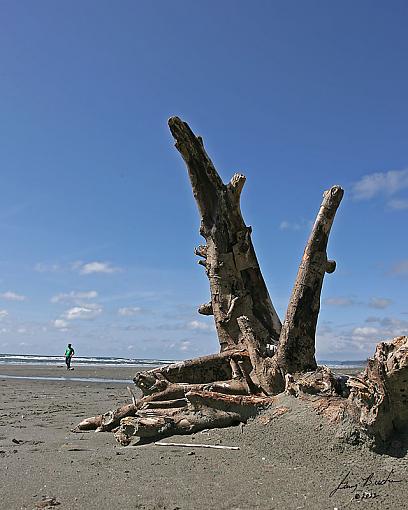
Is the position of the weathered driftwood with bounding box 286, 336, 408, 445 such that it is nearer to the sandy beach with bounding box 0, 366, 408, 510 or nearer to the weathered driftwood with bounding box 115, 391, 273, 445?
the sandy beach with bounding box 0, 366, 408, 510

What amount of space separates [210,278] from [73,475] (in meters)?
4.28

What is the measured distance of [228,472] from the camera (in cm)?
477

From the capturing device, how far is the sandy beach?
411 cm

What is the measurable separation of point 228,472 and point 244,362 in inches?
110

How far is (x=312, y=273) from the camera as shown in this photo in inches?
268

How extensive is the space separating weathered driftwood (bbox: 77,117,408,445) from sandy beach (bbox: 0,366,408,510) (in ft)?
0.75

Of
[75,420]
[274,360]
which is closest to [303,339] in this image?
[274,360]

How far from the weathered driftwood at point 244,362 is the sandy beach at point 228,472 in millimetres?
229

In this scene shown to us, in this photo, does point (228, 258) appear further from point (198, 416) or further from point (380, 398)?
point (380, 398)

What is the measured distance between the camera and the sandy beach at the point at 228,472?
411 cm

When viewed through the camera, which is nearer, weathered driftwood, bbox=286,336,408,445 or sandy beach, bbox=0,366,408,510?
sandy beach, bbox=0,366,408,510

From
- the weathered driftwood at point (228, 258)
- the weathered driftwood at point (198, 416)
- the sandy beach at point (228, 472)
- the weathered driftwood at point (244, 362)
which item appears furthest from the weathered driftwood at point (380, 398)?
the weathered driftwood at point (228, 258)

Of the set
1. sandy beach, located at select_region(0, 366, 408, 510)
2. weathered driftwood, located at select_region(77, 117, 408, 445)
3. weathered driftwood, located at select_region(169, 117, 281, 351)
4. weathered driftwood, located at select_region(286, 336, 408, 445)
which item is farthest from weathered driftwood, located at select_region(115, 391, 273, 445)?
weathered driftwood, located at select_region(169, 117, 281, 351)

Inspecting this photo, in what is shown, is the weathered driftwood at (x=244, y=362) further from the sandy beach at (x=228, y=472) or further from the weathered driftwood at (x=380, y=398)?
the sandy beach at (x=228, y=472)
